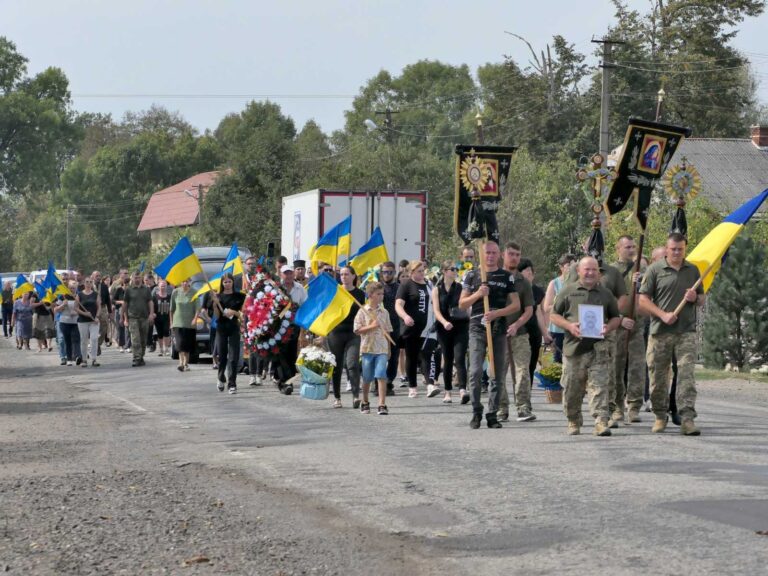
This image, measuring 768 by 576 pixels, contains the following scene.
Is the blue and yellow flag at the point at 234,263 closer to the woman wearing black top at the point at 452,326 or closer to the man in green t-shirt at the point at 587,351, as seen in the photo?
the woman wearing black top at the point at 452,326

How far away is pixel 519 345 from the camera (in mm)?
16016

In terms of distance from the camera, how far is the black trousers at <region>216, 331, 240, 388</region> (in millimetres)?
20314

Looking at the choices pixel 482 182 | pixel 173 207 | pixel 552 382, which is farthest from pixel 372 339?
pixel 173 207

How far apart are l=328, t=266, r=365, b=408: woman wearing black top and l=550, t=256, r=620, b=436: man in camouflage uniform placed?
14.1ft

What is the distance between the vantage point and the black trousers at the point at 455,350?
18344 millimetres

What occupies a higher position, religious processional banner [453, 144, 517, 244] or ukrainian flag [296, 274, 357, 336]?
religious processional banner [453, 144, 517, 244]

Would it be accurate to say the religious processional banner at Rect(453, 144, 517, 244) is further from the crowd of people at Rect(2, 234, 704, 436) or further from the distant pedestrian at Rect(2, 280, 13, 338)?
the distant pedestrian at Rect(2, 280, 13, 338)

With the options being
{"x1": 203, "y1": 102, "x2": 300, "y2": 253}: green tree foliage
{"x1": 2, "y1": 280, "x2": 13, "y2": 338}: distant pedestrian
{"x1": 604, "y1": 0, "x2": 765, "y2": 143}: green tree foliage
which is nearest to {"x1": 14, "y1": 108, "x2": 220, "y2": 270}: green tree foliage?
{"x1": 203, "y1": 102, "x2": 300, "y2": 253}: green tree foliage

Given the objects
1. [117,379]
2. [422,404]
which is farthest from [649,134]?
[117,379]

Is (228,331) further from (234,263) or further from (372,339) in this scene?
(234,263)

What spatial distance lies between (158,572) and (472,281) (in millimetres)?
8472

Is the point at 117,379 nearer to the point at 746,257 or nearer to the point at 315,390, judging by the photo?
the point at 315,390

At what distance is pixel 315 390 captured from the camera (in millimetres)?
18828

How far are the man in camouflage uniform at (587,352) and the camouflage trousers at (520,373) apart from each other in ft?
4.27
